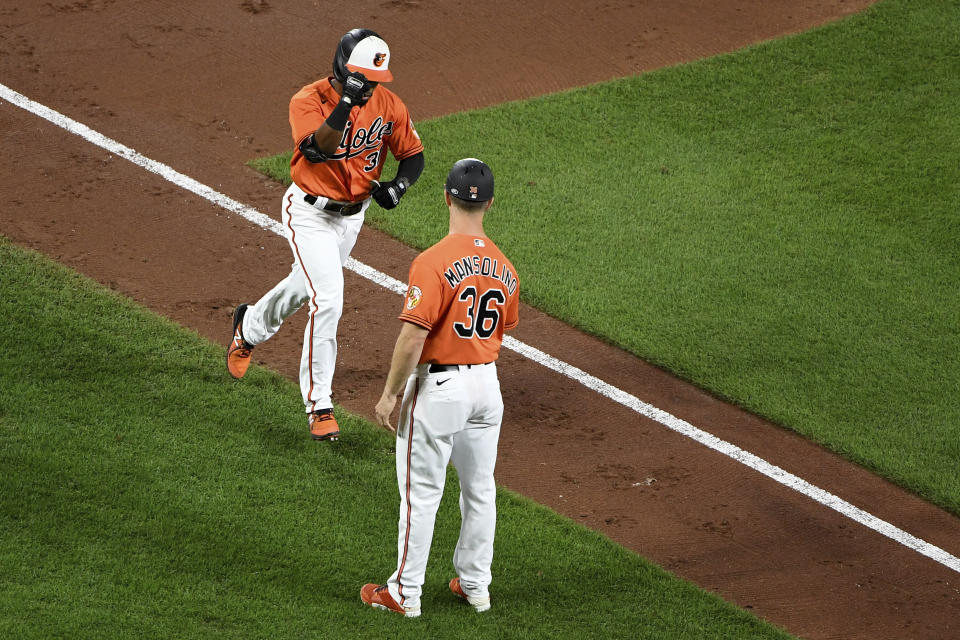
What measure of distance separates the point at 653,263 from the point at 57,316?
3.80 meters

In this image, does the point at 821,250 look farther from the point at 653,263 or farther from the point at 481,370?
the point at 481,370

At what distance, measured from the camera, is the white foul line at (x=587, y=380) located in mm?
5691

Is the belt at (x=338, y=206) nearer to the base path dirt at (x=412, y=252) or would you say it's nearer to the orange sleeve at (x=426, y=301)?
the base path dirt at (x=412, y=252)

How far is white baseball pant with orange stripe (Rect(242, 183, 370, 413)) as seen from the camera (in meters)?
5.64

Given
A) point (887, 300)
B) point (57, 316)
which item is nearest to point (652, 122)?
point (887, 300)

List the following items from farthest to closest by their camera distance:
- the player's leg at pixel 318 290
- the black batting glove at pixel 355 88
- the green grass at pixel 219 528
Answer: the player's leg at pixel 318 290, the black batting glove at pixel 355 88, the green grass at pixel 219 528

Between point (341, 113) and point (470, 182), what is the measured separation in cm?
130

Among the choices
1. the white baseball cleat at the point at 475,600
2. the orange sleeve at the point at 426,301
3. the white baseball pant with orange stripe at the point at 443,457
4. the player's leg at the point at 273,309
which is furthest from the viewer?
the player's leg at the point at 273,309

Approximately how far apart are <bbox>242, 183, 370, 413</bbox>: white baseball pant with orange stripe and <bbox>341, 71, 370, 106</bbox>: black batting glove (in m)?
0.63

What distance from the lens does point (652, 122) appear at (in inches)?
360

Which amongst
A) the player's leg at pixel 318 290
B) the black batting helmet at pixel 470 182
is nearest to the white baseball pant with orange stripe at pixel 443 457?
the black batting helmet at pixel 470 182

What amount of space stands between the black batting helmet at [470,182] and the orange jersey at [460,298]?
0.53 ft

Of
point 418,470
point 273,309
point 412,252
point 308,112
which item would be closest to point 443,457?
point 418,470

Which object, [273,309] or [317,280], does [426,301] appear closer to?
[317,280]
